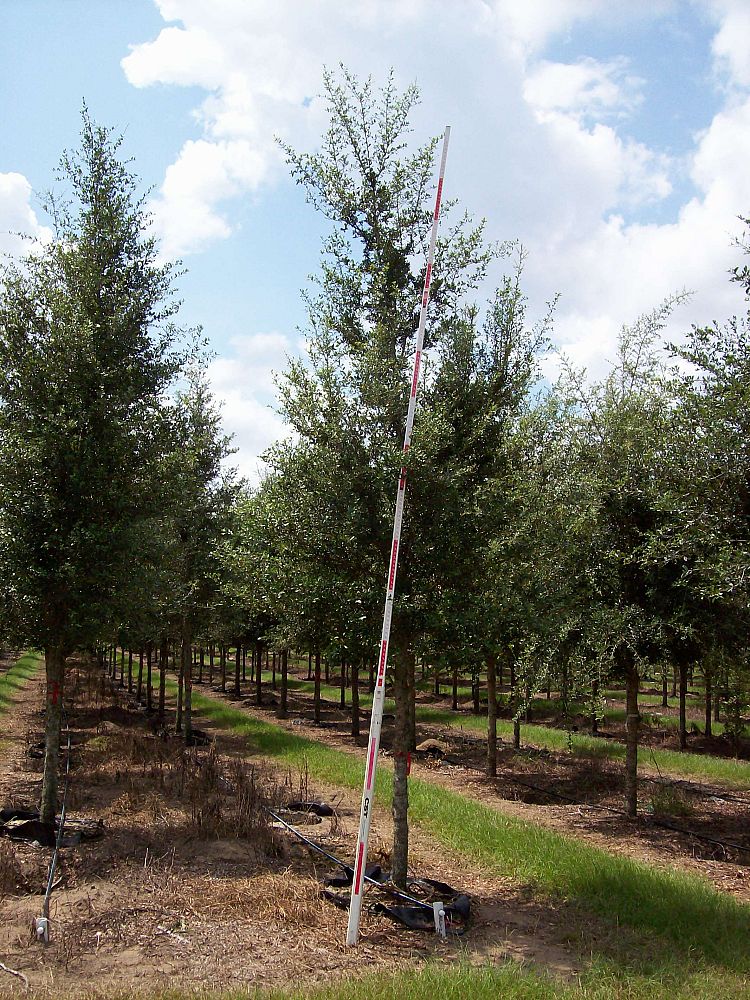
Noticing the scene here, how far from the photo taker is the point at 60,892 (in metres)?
8.04

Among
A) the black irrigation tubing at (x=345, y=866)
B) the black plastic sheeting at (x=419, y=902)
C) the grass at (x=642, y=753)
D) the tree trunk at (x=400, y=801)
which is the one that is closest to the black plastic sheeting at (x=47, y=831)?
the black irrigation tubing at (x=345, y=866)

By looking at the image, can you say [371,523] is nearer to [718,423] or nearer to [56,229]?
[718,423]

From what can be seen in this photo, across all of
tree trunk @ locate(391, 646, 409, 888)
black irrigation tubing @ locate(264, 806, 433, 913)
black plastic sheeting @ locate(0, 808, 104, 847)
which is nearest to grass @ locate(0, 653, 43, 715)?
black plastic sheeting @ locate(0, 808, 104, 847)

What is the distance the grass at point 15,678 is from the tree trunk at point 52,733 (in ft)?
57.4

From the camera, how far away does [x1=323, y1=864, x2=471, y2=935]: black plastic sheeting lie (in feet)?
24.5

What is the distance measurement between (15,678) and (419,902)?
3927 centimetres

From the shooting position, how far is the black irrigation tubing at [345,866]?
306 inches

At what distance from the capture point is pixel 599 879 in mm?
8812

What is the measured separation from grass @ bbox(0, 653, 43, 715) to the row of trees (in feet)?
62.3

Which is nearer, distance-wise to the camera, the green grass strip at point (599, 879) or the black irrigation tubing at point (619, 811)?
the green grass strip at point (599, 879)

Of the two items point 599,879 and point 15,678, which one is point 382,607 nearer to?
point 599,879

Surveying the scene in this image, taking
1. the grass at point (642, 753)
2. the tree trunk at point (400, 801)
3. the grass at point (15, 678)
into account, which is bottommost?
the grass at point (15, 678)

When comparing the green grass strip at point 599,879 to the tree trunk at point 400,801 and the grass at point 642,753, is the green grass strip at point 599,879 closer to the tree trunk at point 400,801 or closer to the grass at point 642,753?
the tree trunk at point 400,801

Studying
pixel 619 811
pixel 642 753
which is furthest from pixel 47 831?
pixel 642 753
